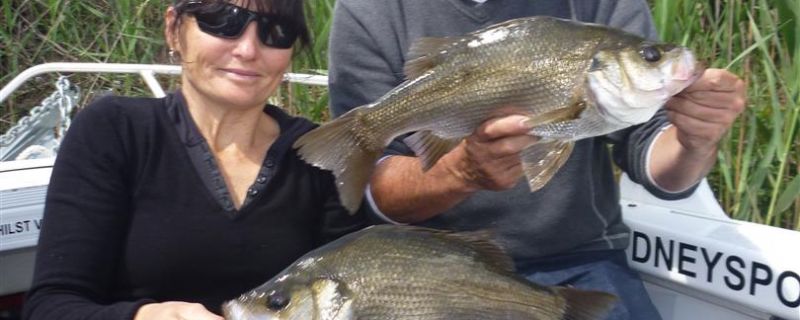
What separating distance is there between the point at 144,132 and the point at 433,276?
647 mm

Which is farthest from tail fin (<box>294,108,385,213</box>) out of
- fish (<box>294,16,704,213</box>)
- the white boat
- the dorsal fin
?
the white boat

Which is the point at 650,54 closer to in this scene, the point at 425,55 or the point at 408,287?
the point at 425,55

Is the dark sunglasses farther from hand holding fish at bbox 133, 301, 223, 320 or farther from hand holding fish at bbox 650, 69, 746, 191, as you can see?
hand holding fish at bbox 650, 69, 746, 191

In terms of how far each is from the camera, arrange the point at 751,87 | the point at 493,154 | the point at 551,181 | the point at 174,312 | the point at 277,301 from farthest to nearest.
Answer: the point at 751,87, the point at 551,181, the point at 493,154, the point at 174,312, the point at 277,301

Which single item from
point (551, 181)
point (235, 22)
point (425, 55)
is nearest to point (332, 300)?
point (425, 55)

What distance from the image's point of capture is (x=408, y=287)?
1588mm

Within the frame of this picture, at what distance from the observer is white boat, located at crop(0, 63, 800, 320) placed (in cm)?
206

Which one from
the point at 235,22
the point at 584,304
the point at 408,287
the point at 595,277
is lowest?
the point at 595,277

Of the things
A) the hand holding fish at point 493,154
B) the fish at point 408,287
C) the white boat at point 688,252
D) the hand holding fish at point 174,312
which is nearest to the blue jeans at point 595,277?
the white boat at point 688,252

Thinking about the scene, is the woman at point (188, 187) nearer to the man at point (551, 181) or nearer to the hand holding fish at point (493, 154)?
the man at point (551, 181)

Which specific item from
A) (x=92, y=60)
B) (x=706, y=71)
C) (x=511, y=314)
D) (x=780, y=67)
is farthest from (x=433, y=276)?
(x=92, y=60)

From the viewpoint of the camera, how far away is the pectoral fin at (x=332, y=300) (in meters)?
1.52

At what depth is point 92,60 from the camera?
560 centimetres

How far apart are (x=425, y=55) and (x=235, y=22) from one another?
0.36 metres
